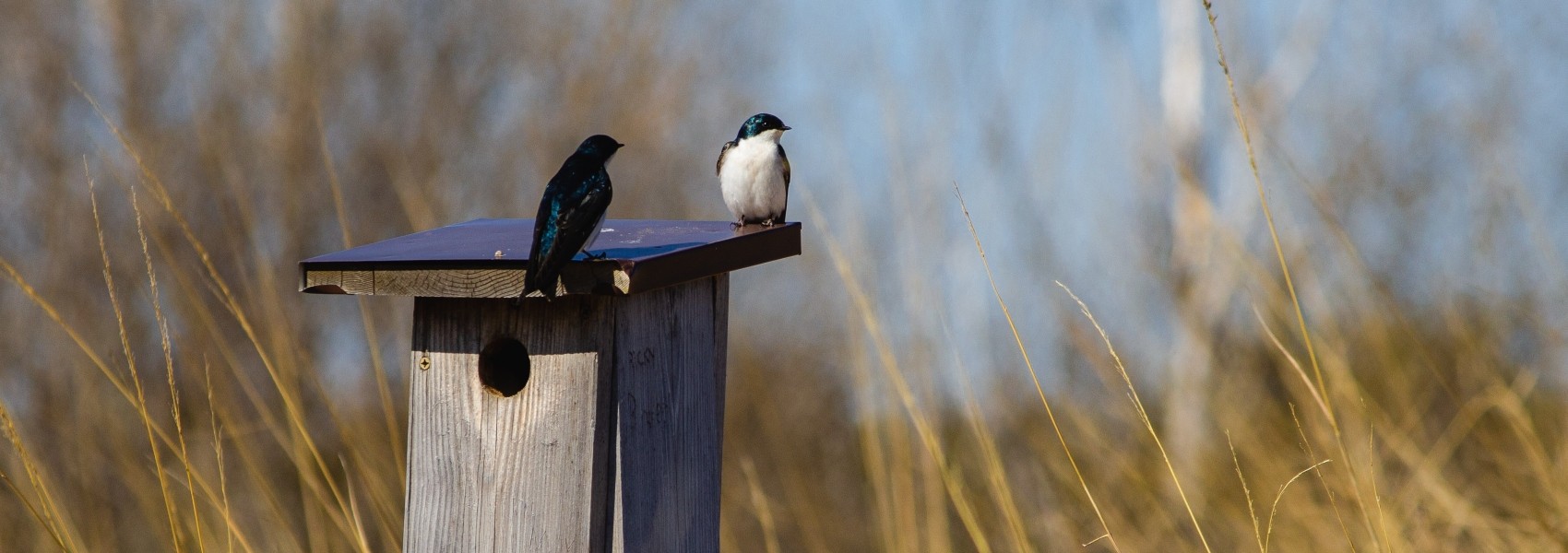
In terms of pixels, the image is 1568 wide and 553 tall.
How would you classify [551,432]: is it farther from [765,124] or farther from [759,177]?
[765,124]

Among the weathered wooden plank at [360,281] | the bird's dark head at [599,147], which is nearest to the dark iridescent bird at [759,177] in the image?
the bird's dark head at [599,147]

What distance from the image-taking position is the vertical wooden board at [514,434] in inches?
63.4

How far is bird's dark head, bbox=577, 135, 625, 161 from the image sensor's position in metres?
1.87

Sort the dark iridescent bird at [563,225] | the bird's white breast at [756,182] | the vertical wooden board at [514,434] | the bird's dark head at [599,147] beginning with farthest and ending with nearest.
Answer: the bird's white breast at [756,182]
the bird's dark head at [599,147]
the vertical wooden board at [514,434]
the dark iridescent bird at [563,225]

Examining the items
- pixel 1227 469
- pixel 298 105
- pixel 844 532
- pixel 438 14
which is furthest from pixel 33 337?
Result: pixel 1227 469

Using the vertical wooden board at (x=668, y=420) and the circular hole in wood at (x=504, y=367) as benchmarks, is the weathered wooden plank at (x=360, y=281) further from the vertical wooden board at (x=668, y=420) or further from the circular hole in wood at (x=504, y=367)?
the vertical wooden board at (x=668, y=420)

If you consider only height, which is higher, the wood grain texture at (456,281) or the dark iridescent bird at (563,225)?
the dark iridescent bird at (563,225)

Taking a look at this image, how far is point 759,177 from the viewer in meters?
2.34

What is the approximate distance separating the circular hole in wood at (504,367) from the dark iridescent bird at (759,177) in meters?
0.63

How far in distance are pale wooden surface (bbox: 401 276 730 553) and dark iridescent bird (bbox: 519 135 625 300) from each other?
0.42 ft

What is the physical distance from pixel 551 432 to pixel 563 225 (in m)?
0.31

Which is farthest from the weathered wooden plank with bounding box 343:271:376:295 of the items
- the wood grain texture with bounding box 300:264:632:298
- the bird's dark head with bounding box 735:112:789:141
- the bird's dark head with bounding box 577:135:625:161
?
the bird's dark head with bounding box 735:112:789:141

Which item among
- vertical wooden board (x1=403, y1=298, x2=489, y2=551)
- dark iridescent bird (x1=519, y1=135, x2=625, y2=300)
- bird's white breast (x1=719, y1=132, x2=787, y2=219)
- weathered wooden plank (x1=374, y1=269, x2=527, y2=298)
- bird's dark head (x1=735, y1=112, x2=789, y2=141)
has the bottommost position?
vertical wooden board (x1=403, y1=298, x2=489, y2=551)

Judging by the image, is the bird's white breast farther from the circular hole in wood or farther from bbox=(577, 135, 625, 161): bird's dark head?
the circular hole in wood
